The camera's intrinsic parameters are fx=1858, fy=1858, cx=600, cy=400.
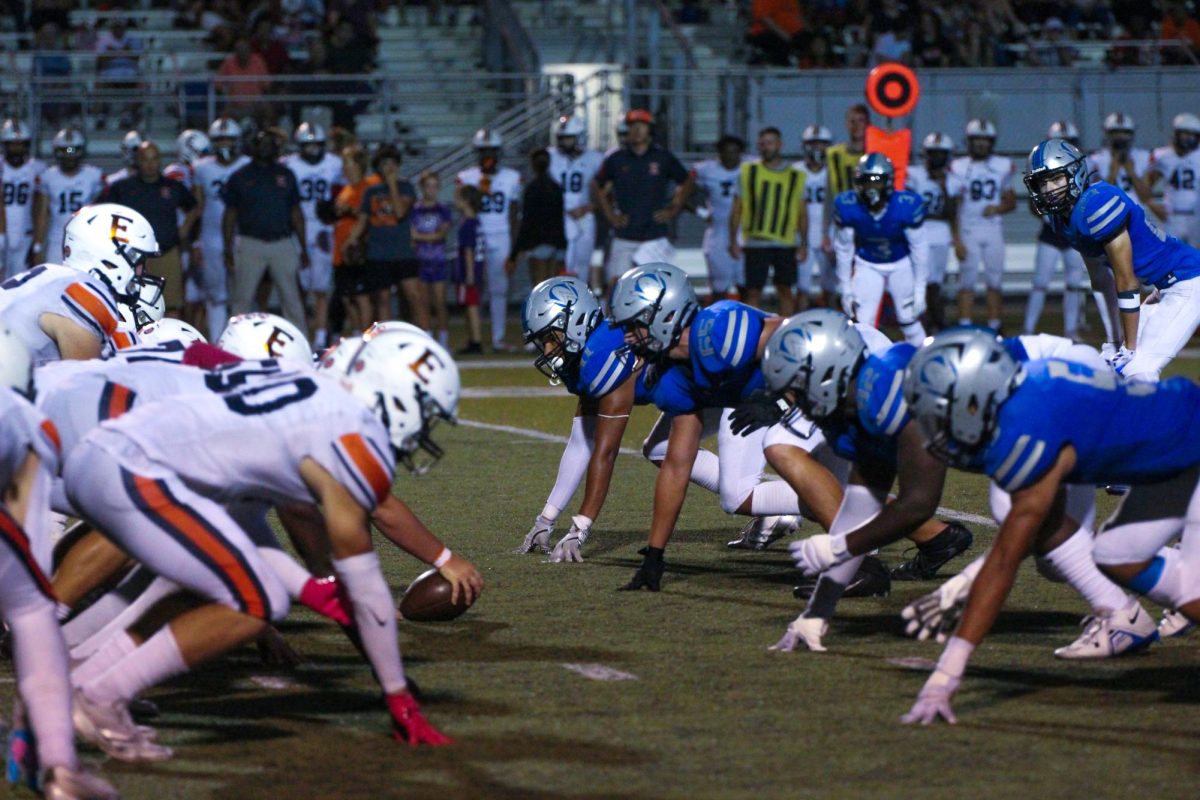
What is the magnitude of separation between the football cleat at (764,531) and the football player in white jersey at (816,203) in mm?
8962

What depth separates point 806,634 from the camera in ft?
18.1

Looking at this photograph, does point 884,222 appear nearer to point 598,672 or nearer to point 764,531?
point 764,531

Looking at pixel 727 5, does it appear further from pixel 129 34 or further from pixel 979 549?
pixel 979 549

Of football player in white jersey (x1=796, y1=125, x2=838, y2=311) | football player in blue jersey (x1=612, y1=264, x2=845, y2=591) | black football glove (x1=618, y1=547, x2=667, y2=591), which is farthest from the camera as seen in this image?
football player in white jersey (x1=796, y1=125, x2=838, y2=311)

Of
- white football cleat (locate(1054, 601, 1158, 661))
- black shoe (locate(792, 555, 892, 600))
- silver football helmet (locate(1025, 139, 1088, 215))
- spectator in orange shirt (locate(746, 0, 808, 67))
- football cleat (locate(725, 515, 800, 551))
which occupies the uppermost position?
spectator in orange shirt (locate(746, 0, 808, 67))

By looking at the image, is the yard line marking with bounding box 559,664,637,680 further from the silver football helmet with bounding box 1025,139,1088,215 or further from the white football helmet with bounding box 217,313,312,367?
the silver football helmet with bounding box 1025,139,1088,215

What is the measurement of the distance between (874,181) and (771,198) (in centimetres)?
368

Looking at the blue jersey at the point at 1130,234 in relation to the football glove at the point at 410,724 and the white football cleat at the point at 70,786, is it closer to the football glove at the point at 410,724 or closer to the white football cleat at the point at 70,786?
the football glove at the point at 410,724

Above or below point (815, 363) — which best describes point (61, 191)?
below

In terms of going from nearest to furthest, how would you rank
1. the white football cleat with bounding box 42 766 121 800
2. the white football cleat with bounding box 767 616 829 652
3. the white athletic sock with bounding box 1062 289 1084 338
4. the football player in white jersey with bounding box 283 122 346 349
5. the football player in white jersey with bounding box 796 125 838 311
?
the white football cleat with bounding box 42 766 121 800, the white football cleat with bounding box 767 616 829 652, the football player in white jersey with bounding box 283 122 346 349, the football player in white jersey with bounding box 796 125 838 311, the white athletic sock with bounding box 1062 289 1084 338

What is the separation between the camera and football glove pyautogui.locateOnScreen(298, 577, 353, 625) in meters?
4.47

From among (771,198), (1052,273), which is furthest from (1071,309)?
(771,198)

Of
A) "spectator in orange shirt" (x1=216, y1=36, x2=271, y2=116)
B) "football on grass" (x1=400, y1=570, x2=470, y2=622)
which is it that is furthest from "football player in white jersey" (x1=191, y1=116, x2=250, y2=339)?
"football on grass" (x1=400, y1=570, x2=470, y2=622)

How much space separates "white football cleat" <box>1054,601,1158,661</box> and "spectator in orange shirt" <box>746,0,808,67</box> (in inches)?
628
